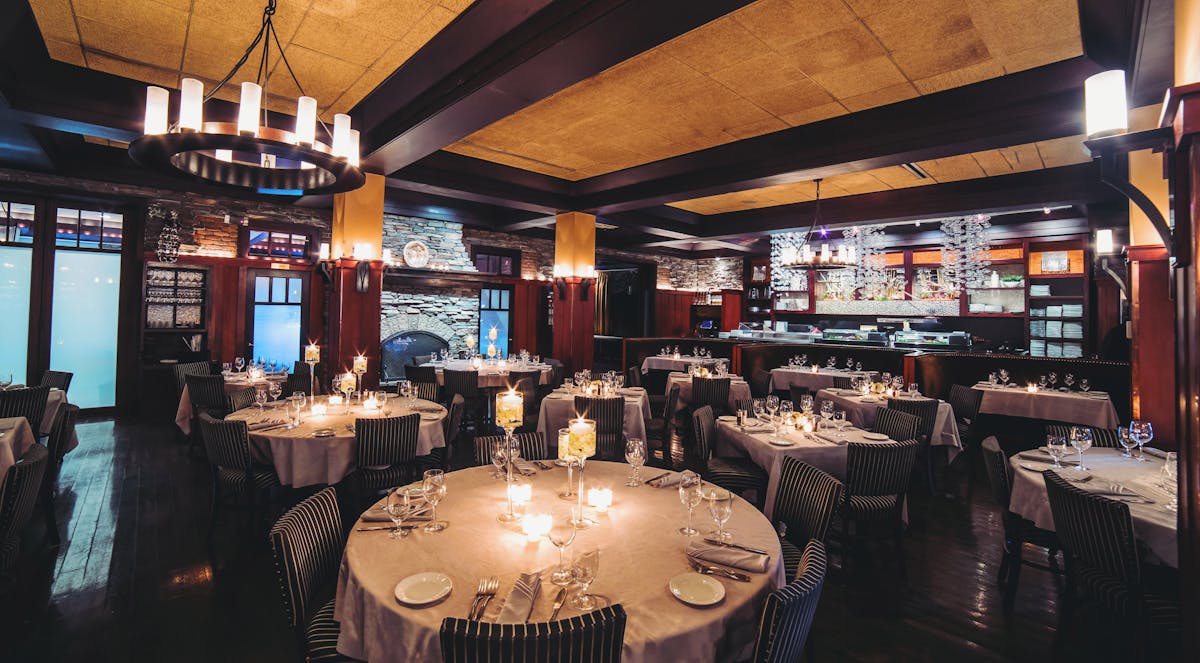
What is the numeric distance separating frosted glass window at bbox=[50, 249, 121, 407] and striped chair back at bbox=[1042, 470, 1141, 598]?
10.9 m

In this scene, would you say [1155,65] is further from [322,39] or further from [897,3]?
[322,39]

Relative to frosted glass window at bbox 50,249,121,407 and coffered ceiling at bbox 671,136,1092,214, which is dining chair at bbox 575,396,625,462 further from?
frosted glass window at bbox 50,249,121,407

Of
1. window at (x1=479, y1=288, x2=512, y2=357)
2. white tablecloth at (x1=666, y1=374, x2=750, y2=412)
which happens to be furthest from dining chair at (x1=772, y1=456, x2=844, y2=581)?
window at (x1=479, y1=288, x2=512, y2=357)

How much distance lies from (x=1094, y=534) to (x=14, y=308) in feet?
37.3

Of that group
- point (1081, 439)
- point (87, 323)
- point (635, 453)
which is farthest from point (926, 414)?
point (87, 323)

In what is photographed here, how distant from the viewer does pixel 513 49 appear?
375cm

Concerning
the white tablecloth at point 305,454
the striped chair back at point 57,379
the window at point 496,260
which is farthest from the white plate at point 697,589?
the window at point 496,260

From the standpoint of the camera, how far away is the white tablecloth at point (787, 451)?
3.66 metres

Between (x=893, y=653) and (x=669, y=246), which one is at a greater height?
(x=669, y=246)

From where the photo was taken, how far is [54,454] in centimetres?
393

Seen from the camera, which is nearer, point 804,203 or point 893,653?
point 893,653

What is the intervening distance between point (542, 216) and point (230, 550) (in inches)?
291

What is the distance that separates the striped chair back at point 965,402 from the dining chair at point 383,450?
5649 millimetres

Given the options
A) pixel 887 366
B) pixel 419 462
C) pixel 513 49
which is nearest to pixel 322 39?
pixel 513 49
